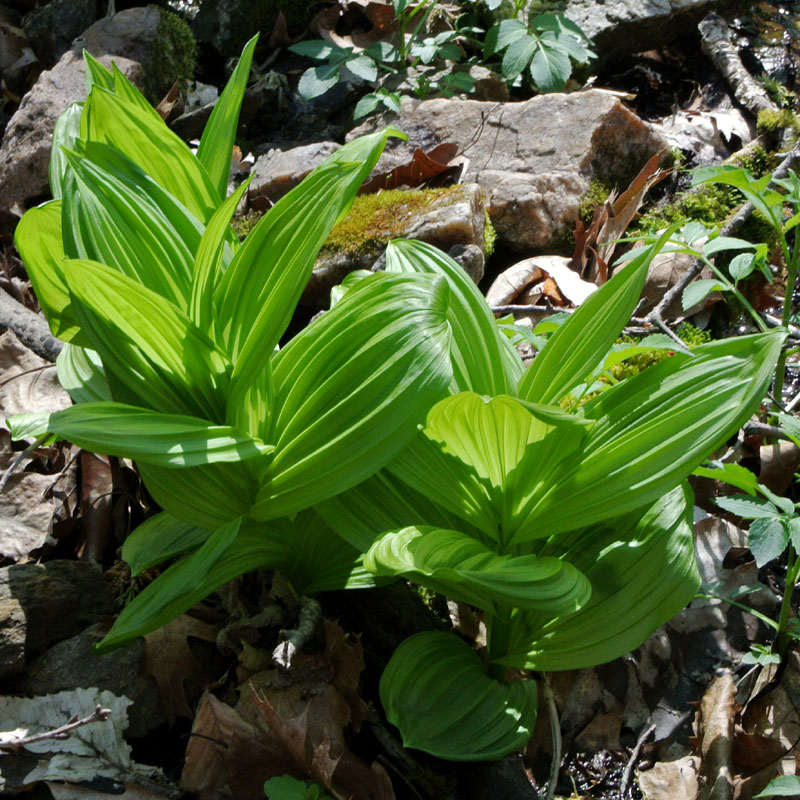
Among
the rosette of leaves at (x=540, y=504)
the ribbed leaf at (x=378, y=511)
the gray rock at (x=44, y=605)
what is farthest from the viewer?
the gray rock at (x=44, y=605)

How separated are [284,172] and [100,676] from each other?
232 cm

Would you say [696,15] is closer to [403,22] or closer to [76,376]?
[403,22]

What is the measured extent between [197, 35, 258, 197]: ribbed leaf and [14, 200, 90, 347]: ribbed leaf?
1.42ft

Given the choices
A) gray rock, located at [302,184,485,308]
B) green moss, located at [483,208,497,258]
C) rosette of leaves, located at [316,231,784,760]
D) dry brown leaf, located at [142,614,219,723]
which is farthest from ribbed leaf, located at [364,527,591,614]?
green moss, located at [483,208,497,258]

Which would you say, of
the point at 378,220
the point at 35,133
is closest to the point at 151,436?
the point at 378,220

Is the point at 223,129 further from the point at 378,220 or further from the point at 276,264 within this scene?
the point at 378,220

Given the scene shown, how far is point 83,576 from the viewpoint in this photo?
2.06 m

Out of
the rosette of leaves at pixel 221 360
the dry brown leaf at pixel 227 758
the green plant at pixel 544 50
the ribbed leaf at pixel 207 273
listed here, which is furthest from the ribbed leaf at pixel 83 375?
the green plant at pixel 544 50

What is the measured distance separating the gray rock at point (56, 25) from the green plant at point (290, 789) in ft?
15.2

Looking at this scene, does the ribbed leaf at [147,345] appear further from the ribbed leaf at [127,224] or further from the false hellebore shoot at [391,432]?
the ribbed leaf at [127,224]

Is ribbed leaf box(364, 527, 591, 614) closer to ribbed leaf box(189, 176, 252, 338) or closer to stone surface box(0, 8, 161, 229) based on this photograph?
ribbed leaf box(189, 176, 252, 338)

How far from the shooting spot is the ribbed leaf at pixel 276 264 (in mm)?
Result: 1643

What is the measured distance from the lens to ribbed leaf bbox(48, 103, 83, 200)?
203 cm

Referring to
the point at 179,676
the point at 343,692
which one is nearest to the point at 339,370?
the point at 343,692
